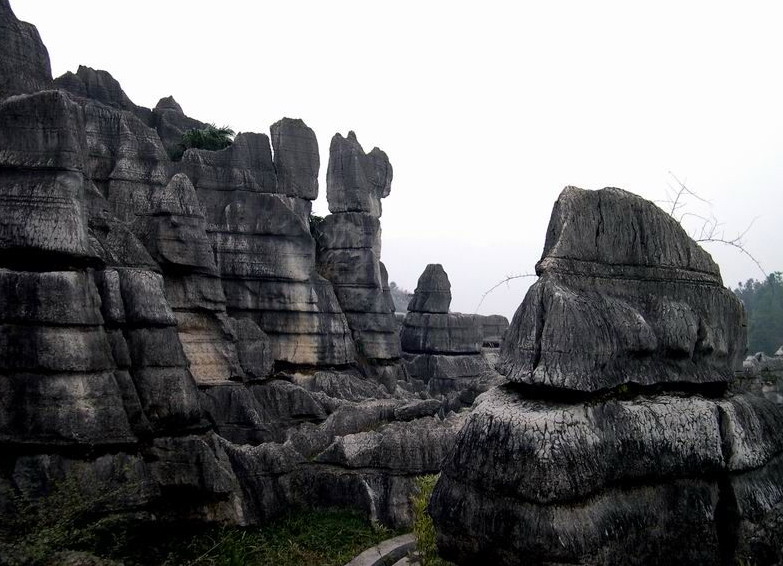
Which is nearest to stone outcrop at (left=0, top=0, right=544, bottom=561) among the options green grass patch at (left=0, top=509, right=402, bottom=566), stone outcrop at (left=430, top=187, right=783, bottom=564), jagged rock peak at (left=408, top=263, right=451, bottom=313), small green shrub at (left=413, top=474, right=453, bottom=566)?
green grass patch at (left=0, top=509, right=402, bottom=566)

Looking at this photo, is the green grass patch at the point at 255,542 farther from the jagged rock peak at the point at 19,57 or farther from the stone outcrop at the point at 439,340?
the stone outcrop at the point at 439,340

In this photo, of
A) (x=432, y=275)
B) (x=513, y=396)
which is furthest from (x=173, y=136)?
(x=513, y=396)

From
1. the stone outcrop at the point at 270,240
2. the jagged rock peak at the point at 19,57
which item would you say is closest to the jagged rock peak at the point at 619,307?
the jagged rock peak at the point at 19,57

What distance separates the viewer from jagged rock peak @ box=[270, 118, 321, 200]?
22.8 metres

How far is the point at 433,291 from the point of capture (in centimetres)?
3372

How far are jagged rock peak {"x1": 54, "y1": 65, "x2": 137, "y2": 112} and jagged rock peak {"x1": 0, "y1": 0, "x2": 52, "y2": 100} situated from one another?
8775 mm

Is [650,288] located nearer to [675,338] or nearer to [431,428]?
[675,338]

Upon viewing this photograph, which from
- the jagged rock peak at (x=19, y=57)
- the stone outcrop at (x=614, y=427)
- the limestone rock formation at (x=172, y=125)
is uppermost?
the limestone rock formation at (x=172, y=125)

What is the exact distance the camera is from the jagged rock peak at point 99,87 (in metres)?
23.9

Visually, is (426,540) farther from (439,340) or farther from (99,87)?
(439,340)

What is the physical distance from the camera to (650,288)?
8.91m

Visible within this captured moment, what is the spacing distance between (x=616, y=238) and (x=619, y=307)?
1009 millimetres

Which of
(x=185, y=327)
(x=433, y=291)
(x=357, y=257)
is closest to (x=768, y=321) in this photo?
(x=433, y=291)

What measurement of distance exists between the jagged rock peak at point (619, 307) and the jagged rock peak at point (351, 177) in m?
17.2
